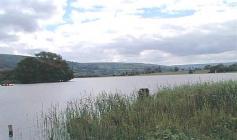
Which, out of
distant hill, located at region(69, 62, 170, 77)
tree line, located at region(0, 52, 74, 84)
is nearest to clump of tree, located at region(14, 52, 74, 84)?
tree line, located at region(0, 52, 74, 84)

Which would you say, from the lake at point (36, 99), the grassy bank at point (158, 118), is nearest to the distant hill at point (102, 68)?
the lake at point (36, 99)

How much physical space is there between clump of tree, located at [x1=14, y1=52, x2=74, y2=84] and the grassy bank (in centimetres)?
10087

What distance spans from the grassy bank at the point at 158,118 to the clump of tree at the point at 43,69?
100872 mm

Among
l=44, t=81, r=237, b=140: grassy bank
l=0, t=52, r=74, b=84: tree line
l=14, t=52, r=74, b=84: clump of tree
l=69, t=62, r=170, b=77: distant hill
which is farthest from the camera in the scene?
l=69, t=62, r=170, b=77: distant hill

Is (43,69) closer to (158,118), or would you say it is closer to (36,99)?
(36,99)

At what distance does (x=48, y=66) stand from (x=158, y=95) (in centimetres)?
10468

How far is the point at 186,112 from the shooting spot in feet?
51.5

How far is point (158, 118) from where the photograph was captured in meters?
14.2

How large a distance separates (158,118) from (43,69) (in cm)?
11088

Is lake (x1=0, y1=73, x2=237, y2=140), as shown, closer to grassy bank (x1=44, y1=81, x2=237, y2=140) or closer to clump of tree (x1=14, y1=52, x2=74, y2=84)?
grassy bank (x1=44, y1=81, x2=237, y2=140)

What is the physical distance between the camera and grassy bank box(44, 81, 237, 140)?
40.7ft

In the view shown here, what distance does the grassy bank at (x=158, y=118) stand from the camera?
40.7 feet

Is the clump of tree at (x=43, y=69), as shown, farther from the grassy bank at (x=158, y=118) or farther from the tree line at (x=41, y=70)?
the grassy bank at (x=158, y=118)

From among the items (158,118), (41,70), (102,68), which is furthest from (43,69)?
(158,118)
